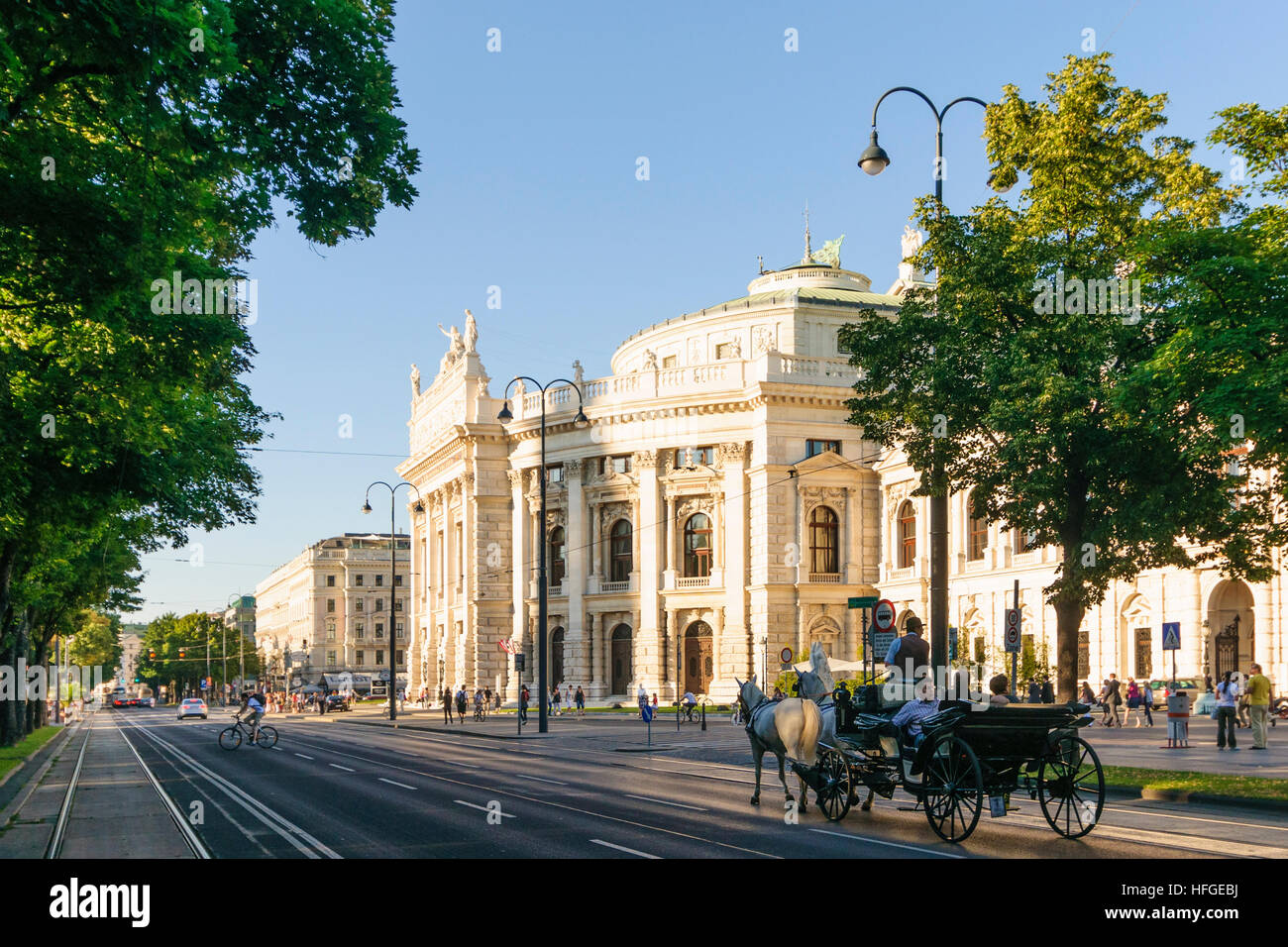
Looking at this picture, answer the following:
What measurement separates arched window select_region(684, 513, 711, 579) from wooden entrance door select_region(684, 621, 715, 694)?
3.10m

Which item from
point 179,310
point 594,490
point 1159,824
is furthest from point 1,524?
point 594,490

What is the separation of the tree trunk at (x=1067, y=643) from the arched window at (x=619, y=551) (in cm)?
4901

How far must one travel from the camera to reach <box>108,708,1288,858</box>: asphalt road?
12.6 metres

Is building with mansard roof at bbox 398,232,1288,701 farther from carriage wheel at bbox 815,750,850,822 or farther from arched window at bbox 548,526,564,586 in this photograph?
carriage wheel at bbox 815,750,850,822

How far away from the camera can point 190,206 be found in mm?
16031

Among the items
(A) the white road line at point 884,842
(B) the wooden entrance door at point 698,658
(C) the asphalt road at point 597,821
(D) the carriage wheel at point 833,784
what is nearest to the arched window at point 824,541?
(B) the wooden entrance door at point 698,658

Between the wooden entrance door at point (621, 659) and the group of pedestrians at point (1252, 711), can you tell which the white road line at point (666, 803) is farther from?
the wooden entrance door at point (621, 659)

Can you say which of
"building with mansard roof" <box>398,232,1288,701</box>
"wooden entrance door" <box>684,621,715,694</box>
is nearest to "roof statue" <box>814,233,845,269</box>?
"building with mansard roof" <box>398,232,1288,701</box>

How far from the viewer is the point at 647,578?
67.8m

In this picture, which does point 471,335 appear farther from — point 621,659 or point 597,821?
point 597,821

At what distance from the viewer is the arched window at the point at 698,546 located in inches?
2670

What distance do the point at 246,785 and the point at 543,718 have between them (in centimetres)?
2313

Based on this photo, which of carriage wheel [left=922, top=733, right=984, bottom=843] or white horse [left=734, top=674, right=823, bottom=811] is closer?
carriage wheel [left=922, top=733, right=984, bottom=843]

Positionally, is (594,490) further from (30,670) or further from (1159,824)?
(1159,824)
